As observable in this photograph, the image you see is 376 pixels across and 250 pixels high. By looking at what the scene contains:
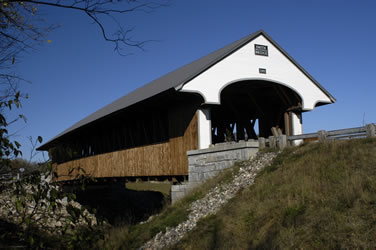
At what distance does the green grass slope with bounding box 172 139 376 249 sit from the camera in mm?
6746

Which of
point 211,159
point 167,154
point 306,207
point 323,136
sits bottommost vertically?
point 306,207

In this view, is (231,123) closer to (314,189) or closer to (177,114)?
(177,114)

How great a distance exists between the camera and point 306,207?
8.02 meters

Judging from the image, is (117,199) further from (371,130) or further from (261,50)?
(371,130)

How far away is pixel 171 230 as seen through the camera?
10672 mm

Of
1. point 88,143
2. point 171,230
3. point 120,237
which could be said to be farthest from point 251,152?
point 88,143

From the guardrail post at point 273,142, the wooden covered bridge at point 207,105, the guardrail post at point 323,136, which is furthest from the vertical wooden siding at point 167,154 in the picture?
the guardrail post at point 323,136

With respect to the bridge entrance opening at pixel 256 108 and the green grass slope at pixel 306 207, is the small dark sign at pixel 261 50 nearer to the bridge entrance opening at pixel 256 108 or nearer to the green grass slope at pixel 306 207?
the bridge entrance opening at pixel 256 108

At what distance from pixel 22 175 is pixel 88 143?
80.4ft

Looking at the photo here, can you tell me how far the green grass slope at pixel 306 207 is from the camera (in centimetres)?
675

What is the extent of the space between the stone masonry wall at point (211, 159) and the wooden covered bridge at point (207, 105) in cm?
56

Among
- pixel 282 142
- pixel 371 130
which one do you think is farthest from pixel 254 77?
pixel 371 130

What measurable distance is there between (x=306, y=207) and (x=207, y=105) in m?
7.37

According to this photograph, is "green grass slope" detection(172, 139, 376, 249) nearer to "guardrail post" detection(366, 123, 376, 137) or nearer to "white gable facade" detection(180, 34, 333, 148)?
"guardrail post" detection(366, 123, 376, 137)
